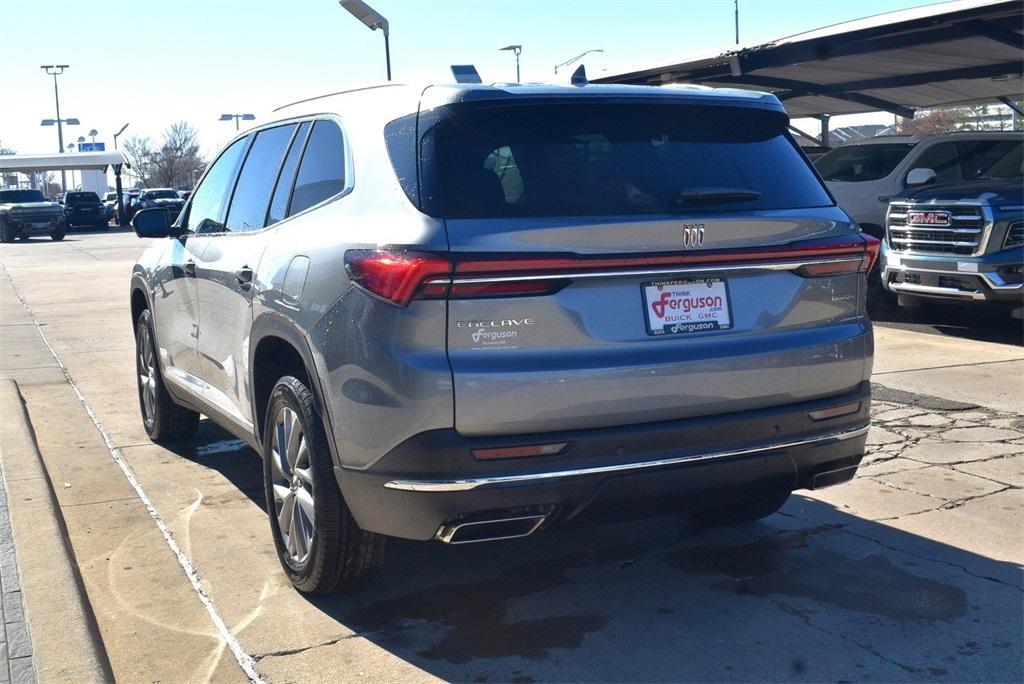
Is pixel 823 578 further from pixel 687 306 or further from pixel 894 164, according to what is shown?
pixel 894 164

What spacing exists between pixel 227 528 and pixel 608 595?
192cm

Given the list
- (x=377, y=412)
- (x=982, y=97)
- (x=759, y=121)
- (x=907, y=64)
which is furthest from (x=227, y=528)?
(x=982, y=97)

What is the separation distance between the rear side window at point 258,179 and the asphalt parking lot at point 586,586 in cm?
139

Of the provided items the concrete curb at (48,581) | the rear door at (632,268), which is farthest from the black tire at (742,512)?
the concrete curb at (48,581)

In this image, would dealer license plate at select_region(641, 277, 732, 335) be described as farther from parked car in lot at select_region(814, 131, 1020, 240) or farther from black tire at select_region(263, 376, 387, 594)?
parked car in lot at select_region(814, 131, 1020, 240)

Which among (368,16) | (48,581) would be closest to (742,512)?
(48,581)

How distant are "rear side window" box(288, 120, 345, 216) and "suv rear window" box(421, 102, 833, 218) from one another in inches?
24.7

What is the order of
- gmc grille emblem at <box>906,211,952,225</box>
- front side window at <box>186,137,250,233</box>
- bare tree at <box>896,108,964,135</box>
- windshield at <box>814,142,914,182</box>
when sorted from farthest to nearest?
bare tree at <box>896,108,964,135</box>, windshield at <box>814,142,914,182</box>, gmc grille emblem at <box>906,211,952,225</box>, front side window at <box>186,137,250,233</box>

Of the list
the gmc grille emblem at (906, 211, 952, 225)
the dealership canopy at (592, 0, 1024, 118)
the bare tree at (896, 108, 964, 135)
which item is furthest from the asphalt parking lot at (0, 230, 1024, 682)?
the bare tree at (896, 108, 964, 135)

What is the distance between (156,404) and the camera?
6805 millimetres

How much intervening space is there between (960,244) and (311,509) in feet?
26.1

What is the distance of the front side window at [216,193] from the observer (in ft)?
18.4

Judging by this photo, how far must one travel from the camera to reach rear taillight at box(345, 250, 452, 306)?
3.53 m

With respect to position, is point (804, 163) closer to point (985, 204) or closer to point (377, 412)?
point (377, 412)
